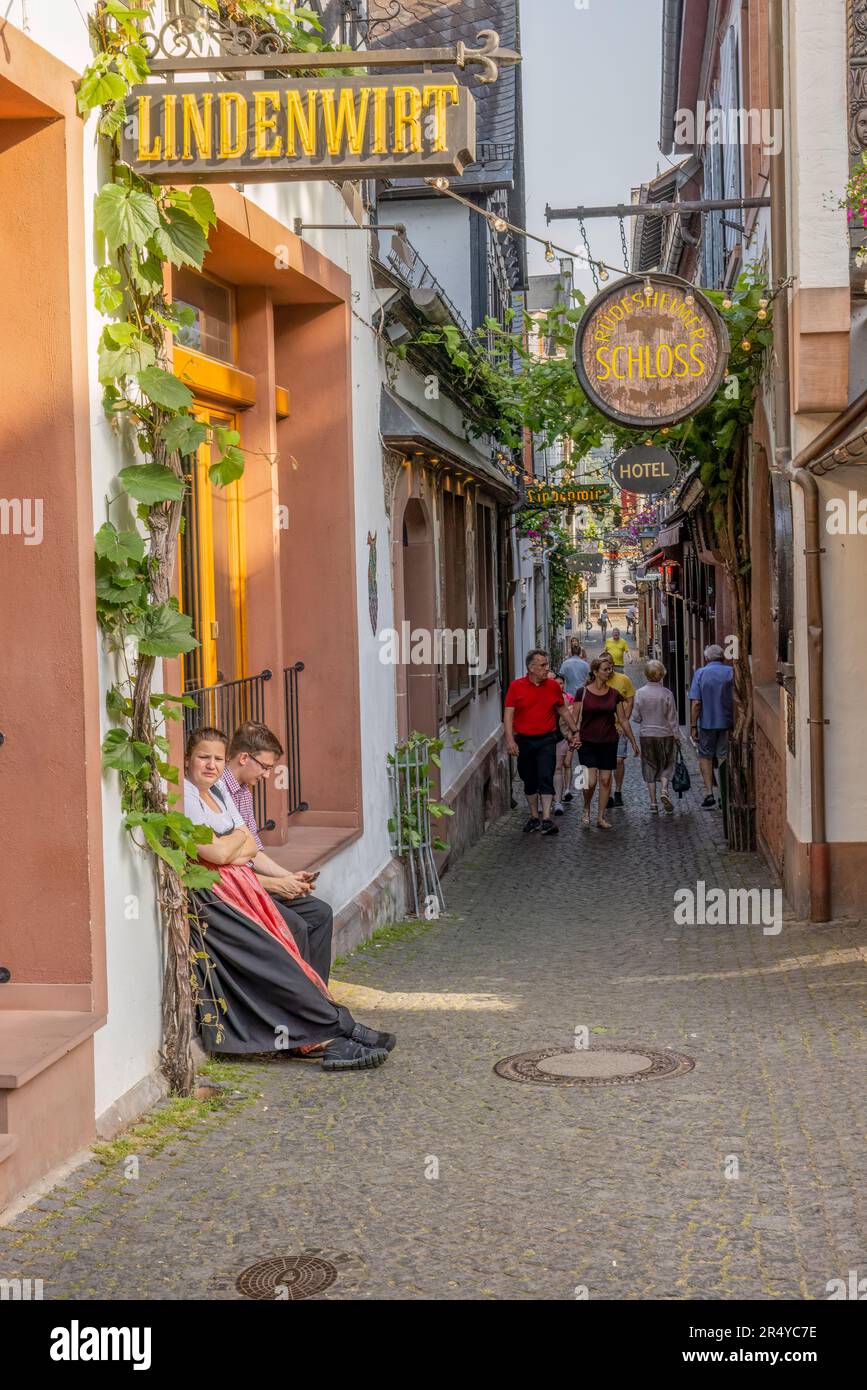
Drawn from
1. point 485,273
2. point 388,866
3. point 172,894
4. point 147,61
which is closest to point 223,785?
point 172,894

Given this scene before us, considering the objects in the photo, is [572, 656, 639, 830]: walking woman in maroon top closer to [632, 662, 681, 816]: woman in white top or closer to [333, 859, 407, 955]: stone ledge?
[632, 662, 681, 816]: woman in white top

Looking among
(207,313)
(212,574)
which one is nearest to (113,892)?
(212,574)

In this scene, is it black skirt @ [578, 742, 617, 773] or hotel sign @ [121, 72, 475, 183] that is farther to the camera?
black skirt @ [578, 742, 617, 773]

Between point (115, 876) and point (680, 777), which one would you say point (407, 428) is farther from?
point (680, 777)

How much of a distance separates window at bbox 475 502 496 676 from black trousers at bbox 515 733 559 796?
6.96 ft

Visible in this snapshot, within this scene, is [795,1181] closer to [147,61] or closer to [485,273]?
[147,61]

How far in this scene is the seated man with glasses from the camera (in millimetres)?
7199

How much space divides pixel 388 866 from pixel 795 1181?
602cm

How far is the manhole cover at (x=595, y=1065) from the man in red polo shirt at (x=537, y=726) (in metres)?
9.06

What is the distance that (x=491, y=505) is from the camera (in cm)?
2042

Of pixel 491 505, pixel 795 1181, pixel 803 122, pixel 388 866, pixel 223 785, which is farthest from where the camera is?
pixel 491 505

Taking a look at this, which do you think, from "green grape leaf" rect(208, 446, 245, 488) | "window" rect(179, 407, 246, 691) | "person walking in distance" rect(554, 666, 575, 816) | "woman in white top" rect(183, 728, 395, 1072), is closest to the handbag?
"person walking in distance" rect(554, 666, 575, 816)

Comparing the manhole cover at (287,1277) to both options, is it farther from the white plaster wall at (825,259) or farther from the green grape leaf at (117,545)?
the white plaster wall at (825,259)

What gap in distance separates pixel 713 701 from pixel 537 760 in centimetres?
193
